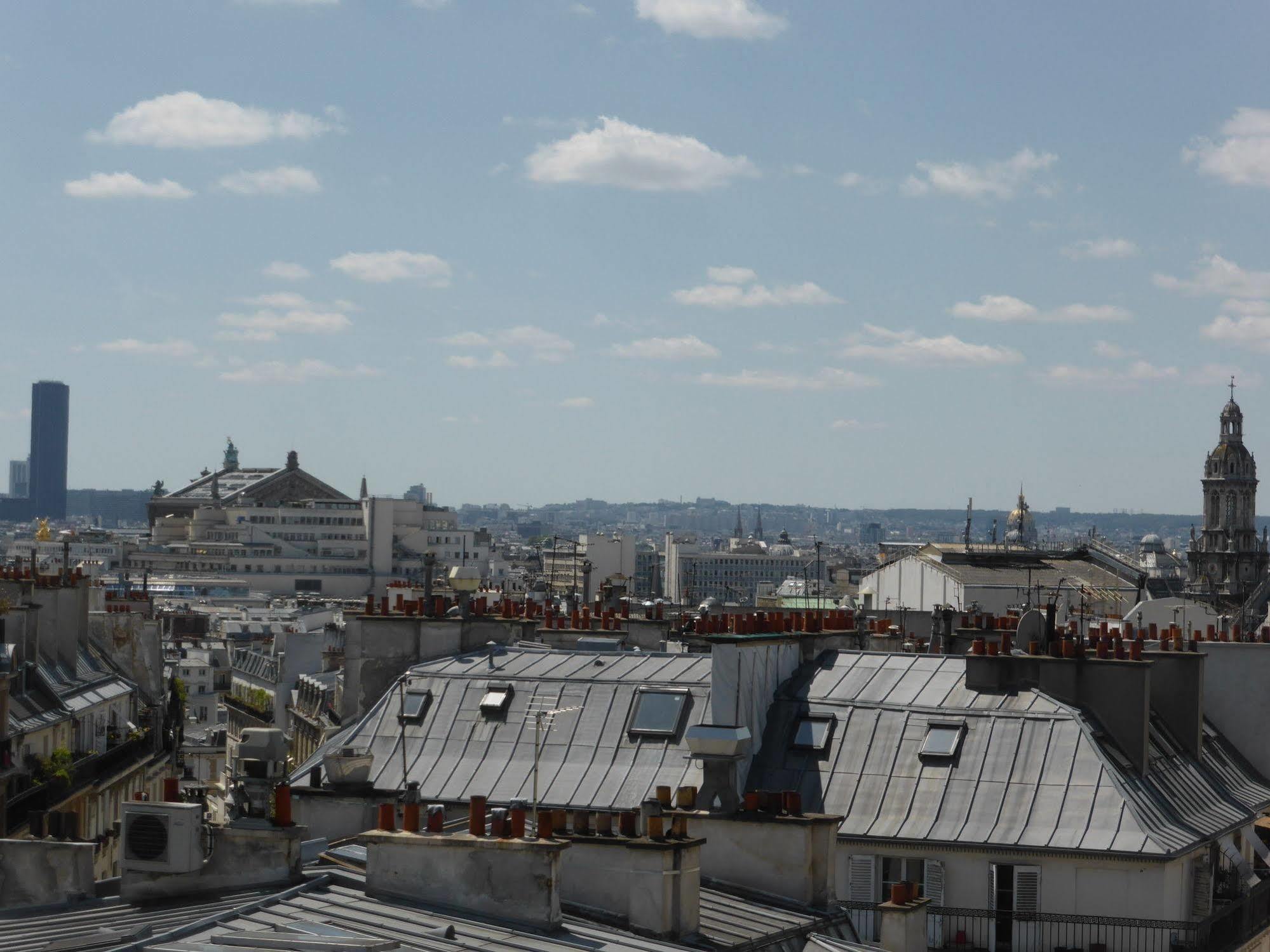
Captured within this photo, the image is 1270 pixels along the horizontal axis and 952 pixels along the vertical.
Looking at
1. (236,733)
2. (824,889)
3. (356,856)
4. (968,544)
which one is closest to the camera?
(356,856)

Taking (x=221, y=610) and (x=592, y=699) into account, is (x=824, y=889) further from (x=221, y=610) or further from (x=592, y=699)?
(x=221, y=610)

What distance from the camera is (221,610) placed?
624 feet

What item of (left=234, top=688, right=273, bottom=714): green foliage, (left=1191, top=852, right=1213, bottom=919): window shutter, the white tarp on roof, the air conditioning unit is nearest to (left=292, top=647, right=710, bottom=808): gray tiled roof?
the white tarp on roof

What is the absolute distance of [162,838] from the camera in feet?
74.1

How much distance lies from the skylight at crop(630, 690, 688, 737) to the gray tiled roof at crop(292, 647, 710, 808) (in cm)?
11

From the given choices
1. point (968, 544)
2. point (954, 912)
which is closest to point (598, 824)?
point (954, 912)

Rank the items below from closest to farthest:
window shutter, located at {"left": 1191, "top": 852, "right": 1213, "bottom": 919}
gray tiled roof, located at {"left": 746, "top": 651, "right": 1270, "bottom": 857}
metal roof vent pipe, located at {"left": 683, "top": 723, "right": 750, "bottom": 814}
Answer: metal roof vent pipe, located at {"left": 683, "top": 723, "right": 750, "bottom": 814} → gray tiled roof, located at {"left": 746, "top": 651, "right": 1270, "bottom": 857} → window shutter, located at {"left": 1191, "top": 852, "right": 1213, "bottom": 919}

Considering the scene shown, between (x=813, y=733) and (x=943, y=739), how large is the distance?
1.84 metres

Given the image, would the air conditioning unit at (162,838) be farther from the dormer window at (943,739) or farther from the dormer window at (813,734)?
the dormer window at (943,739)

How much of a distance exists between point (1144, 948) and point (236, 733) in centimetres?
8731

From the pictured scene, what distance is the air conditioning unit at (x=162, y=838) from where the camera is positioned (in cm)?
2234

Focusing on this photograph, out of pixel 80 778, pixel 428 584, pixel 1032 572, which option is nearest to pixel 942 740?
pixel 428 584

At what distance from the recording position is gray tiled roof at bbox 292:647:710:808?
32250mm

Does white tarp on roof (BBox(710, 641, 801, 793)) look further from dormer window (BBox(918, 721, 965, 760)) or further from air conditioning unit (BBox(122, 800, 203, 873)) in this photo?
air conditioning unit (BBox(122, 800, 203, 873))
